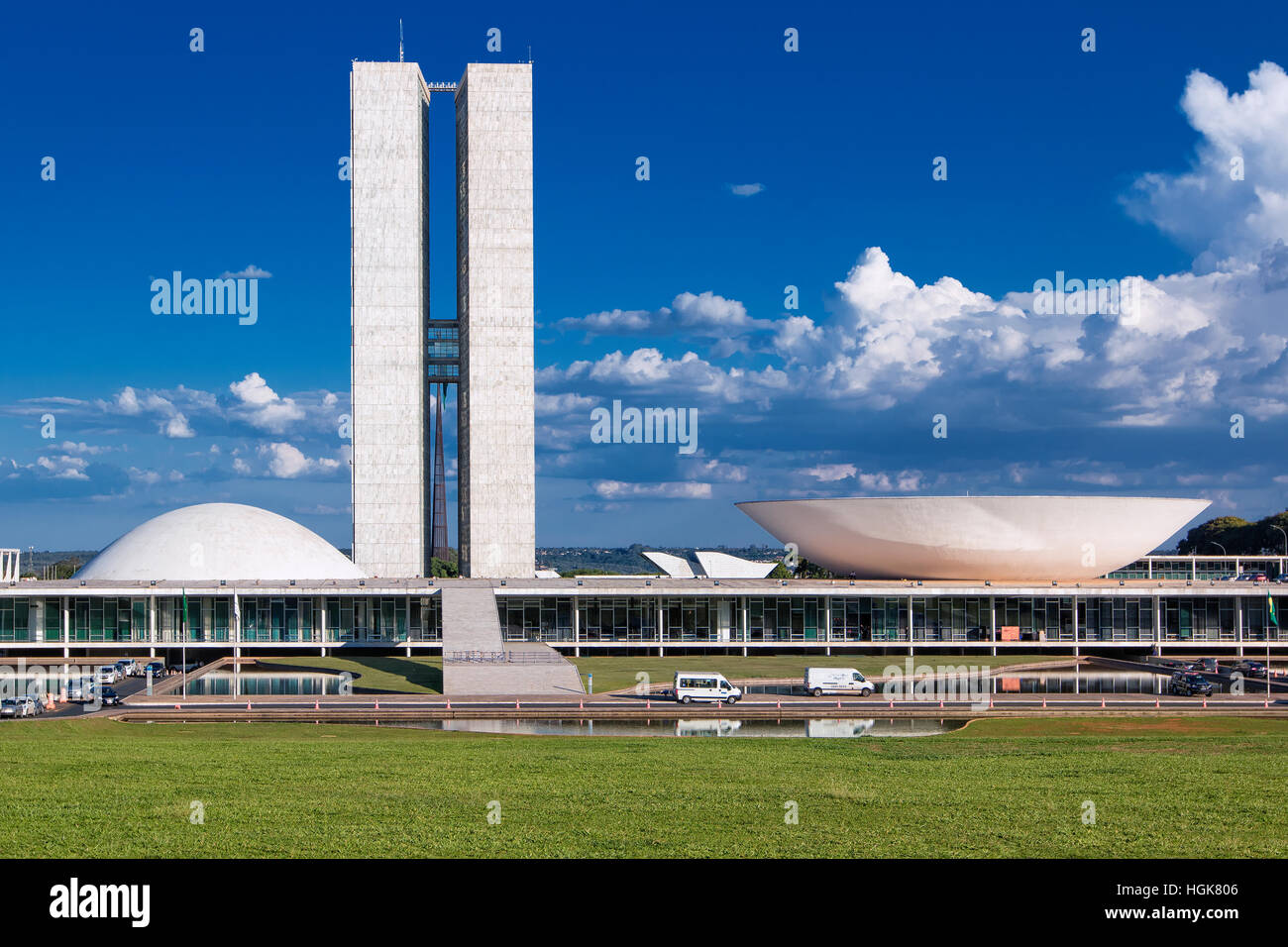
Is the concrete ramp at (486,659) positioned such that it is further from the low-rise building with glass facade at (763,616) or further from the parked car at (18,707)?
the parked car at (18,707)

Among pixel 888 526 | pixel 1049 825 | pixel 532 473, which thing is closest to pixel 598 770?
pixel 1049 825

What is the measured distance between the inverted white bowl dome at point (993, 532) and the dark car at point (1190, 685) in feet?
57.7

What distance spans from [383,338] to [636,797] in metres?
71.4

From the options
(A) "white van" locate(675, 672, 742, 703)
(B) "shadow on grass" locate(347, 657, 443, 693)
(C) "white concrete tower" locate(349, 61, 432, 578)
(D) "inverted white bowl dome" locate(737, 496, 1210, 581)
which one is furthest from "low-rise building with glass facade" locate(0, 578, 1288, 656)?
(C) "white concrete tower" locate(349, 61, 432, 578)

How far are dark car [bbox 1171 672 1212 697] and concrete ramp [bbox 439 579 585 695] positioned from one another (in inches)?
867

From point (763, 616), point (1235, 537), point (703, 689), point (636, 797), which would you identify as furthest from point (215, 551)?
point (1235, 537)

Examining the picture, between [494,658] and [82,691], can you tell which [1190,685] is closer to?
[494,658]

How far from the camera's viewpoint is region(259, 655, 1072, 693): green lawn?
43.9 metres

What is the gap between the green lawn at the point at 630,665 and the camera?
1730 inches

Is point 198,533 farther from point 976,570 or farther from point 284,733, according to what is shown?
point 976,570

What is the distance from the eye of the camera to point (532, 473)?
8469 centimetres

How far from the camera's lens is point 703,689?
37312mm

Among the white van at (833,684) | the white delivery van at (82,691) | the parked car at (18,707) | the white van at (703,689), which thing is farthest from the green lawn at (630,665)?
the parked car at (18,707)

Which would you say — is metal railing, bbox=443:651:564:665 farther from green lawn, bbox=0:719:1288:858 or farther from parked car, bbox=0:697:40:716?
green lawn, bbox=0:719:1288:858
